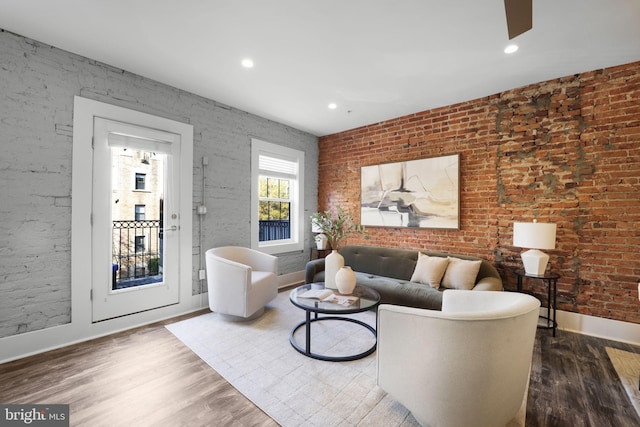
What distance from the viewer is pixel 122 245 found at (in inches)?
118

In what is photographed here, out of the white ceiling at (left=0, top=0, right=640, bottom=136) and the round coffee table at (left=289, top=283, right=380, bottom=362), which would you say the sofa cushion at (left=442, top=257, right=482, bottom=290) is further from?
the white ceiling at (left=0, top=0, right=640, bottom=136)

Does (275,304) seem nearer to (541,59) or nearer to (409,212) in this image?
(409,212)

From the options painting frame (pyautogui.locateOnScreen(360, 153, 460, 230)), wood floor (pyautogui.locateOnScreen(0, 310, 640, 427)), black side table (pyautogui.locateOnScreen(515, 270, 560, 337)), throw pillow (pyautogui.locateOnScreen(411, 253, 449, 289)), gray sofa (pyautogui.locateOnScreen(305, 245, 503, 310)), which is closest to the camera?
wood floor (pyautogui.locateOnScreen(0, 310, 640, 427))

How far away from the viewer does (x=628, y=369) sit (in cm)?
216

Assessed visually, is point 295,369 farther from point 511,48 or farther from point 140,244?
point 511,48

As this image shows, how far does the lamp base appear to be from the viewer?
9.15 ft

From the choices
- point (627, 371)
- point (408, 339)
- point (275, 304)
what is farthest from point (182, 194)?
point (627, 371)

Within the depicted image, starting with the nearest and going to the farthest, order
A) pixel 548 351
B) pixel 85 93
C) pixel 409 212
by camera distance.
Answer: pixel 548 351
pixel 85 93
pixel 409 212

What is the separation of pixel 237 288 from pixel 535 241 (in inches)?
126

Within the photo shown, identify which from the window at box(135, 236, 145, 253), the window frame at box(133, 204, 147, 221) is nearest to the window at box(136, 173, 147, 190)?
the window frame at box(133, 204, 147, 221)

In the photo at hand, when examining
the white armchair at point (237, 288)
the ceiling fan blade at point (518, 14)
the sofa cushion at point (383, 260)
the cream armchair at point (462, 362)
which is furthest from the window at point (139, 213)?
the ceiling fan blade at point (518, 14)

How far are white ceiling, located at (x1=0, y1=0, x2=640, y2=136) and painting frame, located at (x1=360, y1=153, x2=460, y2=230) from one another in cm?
100

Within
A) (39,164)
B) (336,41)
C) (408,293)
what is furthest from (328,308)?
(39,164)

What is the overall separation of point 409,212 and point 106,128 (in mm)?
3905
